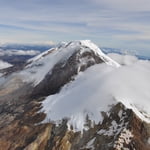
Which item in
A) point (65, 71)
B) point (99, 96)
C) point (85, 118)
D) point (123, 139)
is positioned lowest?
point (65, 71)

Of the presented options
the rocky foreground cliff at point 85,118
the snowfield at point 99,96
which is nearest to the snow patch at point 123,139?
the rocky foreground cliff at point 85,118

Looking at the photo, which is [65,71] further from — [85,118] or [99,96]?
[85,118]

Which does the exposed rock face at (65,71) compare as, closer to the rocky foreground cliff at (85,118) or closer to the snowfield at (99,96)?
the rocky foreground cliff at (85,118)

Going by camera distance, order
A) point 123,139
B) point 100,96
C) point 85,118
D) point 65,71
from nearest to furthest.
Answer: point 123,139 → point 85,118 → point 100,96 → point 65,71

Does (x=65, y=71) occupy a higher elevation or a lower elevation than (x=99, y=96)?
lower

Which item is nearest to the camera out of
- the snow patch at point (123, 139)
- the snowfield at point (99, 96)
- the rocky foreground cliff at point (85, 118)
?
the snow patch at point (123, 139)

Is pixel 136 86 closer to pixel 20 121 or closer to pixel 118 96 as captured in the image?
pixel 118 96

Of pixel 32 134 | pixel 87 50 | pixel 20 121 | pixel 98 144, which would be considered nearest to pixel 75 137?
pixel 98 144

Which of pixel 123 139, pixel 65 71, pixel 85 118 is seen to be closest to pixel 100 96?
pixel 85 118

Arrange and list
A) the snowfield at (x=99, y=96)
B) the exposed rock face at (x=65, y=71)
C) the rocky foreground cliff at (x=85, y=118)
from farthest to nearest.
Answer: the exposed rock face at (x=65, y=71) < the snowfield at (x=99, y=96) < the rocky foreground cliff at (x=85, y=118)

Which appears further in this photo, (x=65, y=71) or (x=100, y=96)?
(x=65, y=71)
